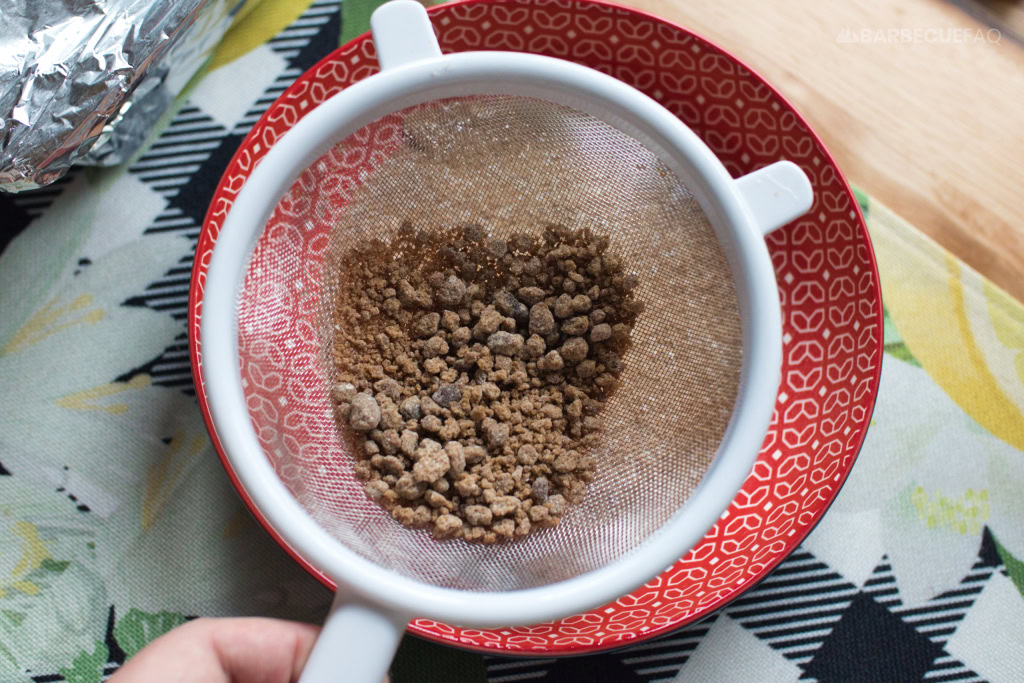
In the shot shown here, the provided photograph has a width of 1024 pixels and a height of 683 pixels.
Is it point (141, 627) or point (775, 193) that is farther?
point (141, 627)

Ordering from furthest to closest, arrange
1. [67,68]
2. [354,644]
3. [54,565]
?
1. [54,565]
2. [67,68]
3. [354,644]

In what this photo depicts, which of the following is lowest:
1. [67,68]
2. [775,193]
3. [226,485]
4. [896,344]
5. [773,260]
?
[226,485]

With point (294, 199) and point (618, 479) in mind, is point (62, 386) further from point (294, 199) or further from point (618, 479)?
point (618, 479)

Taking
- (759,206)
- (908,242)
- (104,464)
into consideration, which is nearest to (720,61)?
(759,206)

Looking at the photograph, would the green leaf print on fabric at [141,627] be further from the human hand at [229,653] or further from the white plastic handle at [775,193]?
the white plastic handle at [775,193]

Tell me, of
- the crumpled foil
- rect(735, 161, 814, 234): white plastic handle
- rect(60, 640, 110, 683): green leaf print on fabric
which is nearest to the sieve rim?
rect(735, 161, 814, 234): white plastic handle

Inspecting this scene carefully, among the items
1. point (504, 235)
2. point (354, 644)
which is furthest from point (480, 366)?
point (354, 644)

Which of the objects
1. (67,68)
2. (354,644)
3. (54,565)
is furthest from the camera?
(54,565)

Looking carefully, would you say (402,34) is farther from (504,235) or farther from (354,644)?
(354,644)
